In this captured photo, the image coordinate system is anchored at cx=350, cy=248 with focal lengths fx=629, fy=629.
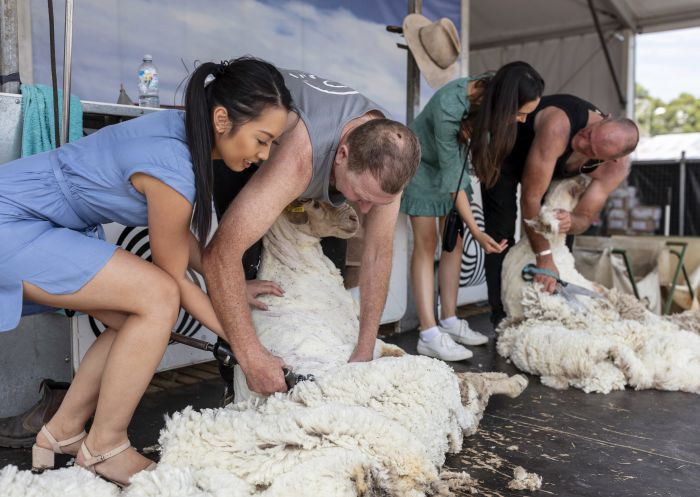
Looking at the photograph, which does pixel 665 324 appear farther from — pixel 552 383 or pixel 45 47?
pixel 45 47

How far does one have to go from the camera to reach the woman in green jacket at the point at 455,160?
3.13 meters

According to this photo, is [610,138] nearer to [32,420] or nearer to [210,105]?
[210,105]

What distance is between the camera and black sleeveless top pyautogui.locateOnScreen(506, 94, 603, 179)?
3.51 meters

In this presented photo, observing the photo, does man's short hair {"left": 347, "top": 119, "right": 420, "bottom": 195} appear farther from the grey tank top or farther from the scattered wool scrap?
the scattered wool scrap

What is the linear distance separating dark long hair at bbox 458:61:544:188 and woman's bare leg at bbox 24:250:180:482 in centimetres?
195

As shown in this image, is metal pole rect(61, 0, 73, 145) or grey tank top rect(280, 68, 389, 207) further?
metal pole rect(61, 0, 73, 145)

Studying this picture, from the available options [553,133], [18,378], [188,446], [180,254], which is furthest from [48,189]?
[553,133]

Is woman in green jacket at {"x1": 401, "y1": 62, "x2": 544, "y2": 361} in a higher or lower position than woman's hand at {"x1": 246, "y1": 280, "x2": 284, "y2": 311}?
higher

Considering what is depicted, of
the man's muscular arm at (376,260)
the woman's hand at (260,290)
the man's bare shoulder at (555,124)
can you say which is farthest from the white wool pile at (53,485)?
the man's bare shoulder at (555,124)

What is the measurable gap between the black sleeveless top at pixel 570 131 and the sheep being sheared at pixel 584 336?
0.10 metres

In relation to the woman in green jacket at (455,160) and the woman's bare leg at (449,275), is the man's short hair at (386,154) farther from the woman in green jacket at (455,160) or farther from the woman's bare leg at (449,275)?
the woman's bare leg at (449,275)

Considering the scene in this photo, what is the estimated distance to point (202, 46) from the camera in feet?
16.3

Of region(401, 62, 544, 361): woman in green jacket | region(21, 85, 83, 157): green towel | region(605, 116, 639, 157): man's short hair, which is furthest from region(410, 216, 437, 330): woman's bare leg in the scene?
region(21, 85, 83, 157): green towel

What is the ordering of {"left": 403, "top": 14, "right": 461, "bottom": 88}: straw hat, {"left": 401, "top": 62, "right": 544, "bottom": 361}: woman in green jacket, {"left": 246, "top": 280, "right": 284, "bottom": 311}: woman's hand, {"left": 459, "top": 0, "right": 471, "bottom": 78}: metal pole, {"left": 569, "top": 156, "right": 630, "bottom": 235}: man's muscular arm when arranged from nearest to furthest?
{"left": 246, "top": 280, "right": 284, "bottom": 311}: woman's hand, {"left": 401, "top": 62, "right": 544, "bottom": 361}: woman in green jacket, {"left": 569, "top": 156, "right": 630, "bottom": 235}: man's muscular arm, {"left": 403, "top": 14, "right": 461, "bottom": 88}: straw hat, {"left": 459, "top": 0, "right": 471, "bottom": 78}: metal pole
